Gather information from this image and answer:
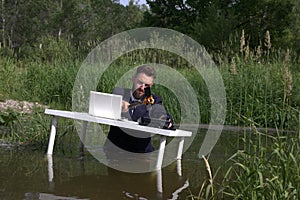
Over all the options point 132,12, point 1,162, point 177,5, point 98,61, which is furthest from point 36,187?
point 132,12

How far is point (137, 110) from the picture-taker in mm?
5387

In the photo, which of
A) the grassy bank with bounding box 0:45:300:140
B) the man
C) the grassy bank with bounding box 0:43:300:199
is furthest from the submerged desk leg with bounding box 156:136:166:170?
the grassy bank with bounding box 0:45:300:140

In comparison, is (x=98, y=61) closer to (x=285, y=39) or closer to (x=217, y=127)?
(x=217, y=127)

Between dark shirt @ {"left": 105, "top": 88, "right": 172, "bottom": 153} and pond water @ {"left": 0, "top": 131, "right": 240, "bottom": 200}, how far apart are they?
0.36 metres

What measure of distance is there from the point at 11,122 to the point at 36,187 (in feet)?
8.80

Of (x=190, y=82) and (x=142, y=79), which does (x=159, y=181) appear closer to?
(x=142, y=79)

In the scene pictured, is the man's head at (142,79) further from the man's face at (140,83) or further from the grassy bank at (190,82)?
the grassy bank at (190,82)

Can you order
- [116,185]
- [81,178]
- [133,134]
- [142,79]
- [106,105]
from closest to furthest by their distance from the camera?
[116,185]
[81,178]
[106,105]
[142,79]
[133,134]

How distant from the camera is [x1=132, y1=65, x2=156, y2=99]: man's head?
526cm

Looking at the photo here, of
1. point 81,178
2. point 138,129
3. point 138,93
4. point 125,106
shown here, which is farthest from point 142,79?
point 81,178

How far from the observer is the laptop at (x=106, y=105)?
4.95 m

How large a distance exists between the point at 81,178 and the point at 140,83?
1.27 meters

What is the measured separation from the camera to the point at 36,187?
4.17 m

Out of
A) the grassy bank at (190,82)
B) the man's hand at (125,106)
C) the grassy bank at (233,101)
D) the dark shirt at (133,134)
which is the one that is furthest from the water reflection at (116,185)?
the grassy bank at (190,82)
